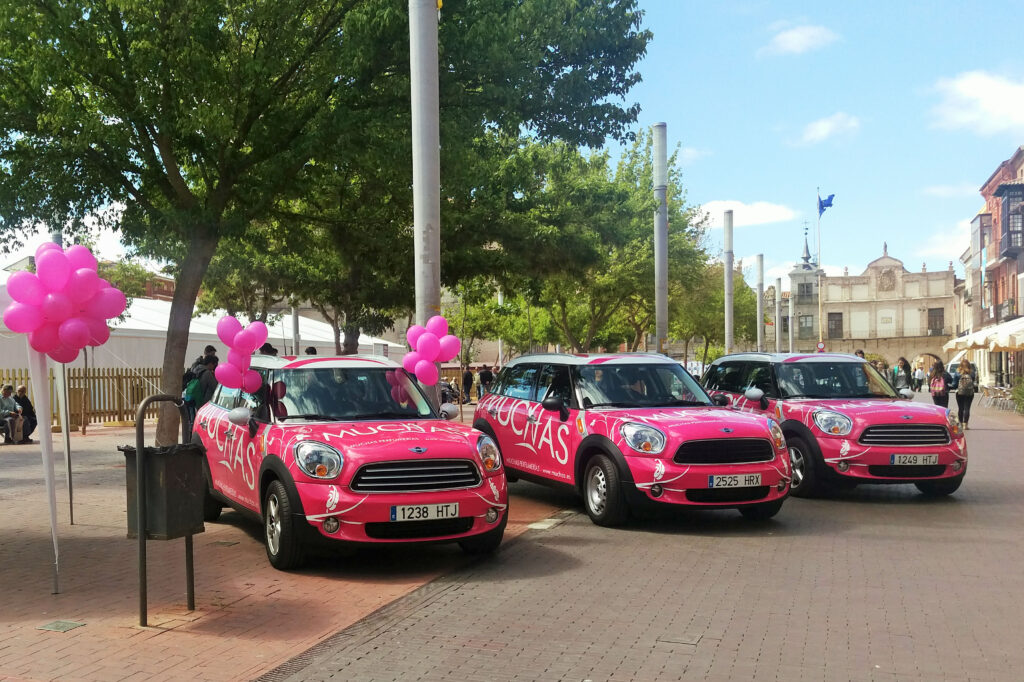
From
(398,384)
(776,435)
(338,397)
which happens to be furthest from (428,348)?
(776,435)

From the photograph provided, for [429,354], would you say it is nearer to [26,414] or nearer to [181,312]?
[181,312]

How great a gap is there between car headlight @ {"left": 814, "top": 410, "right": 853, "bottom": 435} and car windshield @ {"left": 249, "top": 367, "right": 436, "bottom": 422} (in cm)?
496

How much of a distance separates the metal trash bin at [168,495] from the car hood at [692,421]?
4666 millimetres

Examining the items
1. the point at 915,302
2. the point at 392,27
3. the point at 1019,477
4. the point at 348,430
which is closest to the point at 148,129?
the point at 392,27

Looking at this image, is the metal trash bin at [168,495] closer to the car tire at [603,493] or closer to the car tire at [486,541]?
the car tire at [486,541]

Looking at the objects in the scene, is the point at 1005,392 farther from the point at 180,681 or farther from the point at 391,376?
the point at 180,681

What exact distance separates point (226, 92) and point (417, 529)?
26.7 ft

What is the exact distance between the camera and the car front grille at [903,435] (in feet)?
37.7

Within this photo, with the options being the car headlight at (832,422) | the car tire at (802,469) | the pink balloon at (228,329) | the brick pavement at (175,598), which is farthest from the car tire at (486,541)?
the car headlight at (832,422)

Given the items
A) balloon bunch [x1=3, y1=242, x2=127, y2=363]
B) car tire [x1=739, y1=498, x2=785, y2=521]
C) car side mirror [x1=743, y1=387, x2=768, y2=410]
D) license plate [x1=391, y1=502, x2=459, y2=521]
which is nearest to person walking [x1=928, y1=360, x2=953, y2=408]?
car side mirror [x1=743, y1=387, x2=768, y2=410]

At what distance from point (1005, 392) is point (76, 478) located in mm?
30921

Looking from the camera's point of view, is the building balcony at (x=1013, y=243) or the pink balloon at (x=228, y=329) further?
the building balcony at (x=1013, y=243)

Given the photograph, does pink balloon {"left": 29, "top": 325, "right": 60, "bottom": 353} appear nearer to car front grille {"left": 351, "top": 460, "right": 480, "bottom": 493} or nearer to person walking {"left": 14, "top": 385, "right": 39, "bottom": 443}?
car front grille {"left": 351, "top": 460, "right": 480, "bottom": 493}

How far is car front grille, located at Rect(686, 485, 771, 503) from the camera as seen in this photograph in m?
9.62
